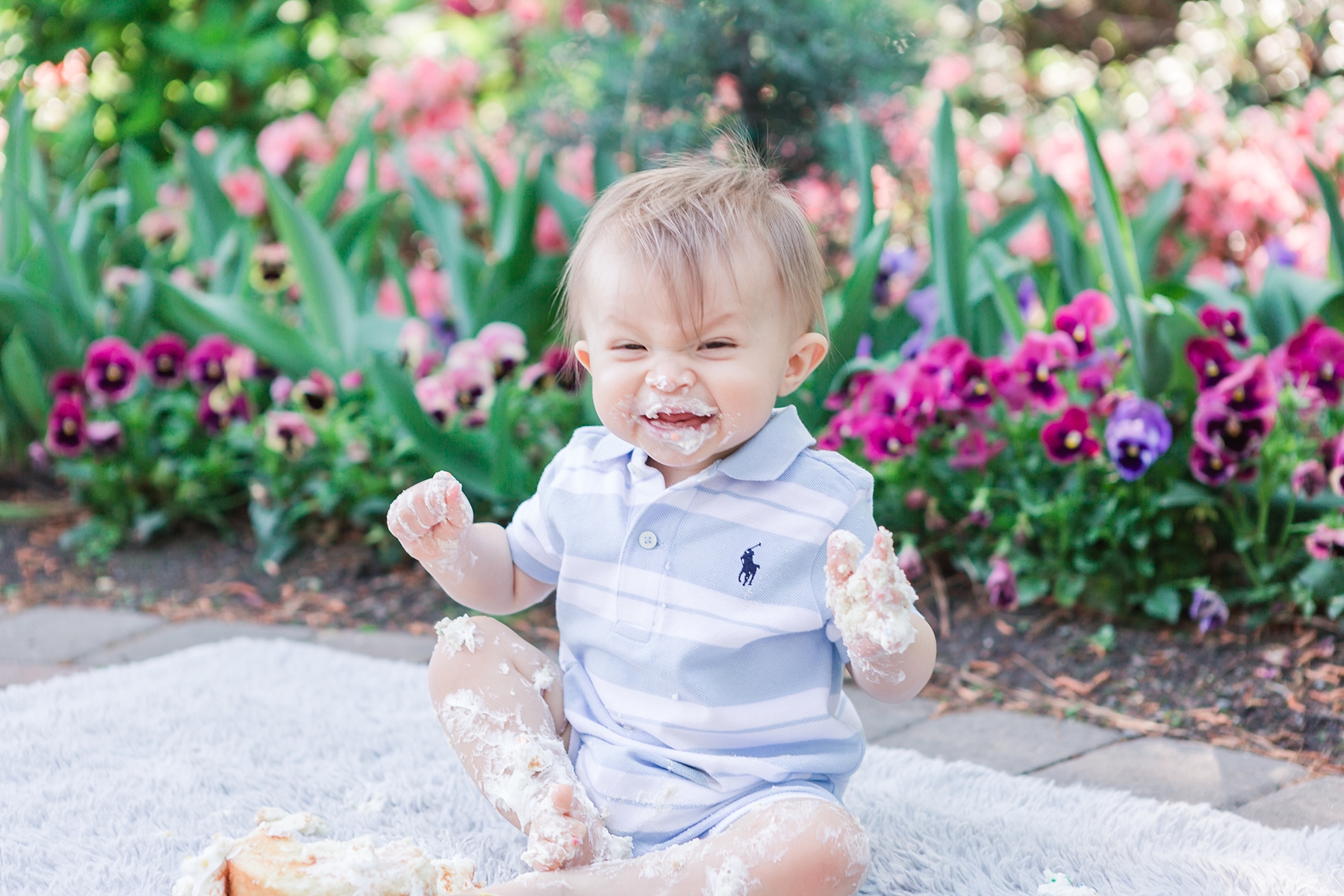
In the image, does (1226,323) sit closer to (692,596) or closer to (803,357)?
(803,357)

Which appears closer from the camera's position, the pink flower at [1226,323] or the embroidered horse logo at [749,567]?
the embroidered horse logo at [749,567]

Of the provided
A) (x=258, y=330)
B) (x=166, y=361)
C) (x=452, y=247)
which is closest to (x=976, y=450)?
(x=452, y=247)

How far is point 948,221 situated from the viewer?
2350mm

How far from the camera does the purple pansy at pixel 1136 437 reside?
6.58ft

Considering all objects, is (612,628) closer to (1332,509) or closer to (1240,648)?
(1240,648)

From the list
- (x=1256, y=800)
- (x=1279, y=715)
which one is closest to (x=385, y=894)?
(x=1256, y=800)

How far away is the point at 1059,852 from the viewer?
4.39ft

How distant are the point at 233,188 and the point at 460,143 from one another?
2.89 ft

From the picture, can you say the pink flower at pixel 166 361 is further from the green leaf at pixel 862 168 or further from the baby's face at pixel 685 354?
the baby's face at pixel 685 354

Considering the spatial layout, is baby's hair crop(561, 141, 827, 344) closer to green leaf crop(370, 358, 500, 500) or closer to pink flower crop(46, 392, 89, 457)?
green leaf crop(370, 358, 500, 500)

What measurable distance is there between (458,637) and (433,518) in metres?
0.14

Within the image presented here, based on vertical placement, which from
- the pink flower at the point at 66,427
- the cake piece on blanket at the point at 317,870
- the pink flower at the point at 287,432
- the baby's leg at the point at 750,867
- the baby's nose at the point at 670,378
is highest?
the baby's nose at the point at 670,378

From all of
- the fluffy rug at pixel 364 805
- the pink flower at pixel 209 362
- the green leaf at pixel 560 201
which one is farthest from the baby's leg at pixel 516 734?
the pink flower at pixel 209 362

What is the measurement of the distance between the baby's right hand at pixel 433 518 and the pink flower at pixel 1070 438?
3.84 feet
